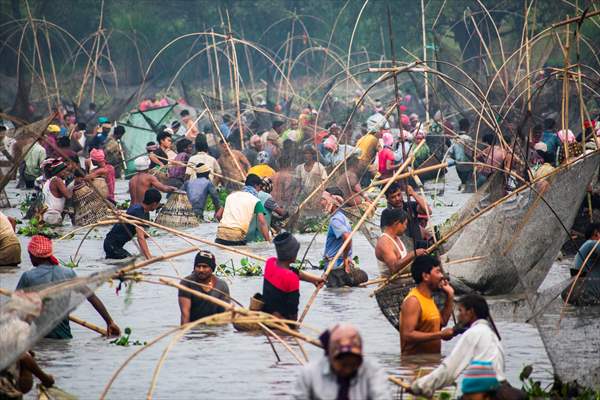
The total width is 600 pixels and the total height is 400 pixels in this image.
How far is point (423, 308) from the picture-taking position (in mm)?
8438

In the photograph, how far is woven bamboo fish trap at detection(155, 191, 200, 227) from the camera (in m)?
17.7

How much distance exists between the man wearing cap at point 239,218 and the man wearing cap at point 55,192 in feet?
9.77

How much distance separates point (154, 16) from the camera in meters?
49.4

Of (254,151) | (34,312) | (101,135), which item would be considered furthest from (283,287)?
(101,135)

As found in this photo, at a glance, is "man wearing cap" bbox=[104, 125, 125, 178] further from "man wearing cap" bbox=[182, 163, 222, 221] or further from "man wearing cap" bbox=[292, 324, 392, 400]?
"man wearing cap" bbox=[292, 324, 392, 400]

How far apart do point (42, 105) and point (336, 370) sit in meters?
32.2

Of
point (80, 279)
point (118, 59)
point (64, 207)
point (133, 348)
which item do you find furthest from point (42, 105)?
point (80, 279)

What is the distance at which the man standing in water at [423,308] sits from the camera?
27.4 ft

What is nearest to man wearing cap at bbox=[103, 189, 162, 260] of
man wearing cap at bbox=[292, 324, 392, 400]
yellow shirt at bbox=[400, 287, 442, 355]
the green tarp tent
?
yellow shirt at bbox=[400, 287, 442, 355]

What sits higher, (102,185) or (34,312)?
(34,312)

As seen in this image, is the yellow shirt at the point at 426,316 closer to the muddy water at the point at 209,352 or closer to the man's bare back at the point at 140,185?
the muddy water at the point at 209,352

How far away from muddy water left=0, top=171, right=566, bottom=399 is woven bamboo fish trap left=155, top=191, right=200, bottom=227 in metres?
4.23

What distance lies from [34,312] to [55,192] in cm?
1047

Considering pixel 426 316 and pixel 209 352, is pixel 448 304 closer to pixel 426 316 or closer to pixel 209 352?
pixel 426 316
